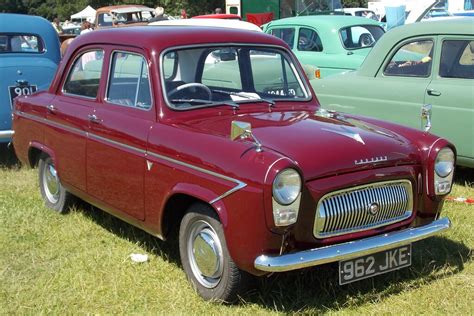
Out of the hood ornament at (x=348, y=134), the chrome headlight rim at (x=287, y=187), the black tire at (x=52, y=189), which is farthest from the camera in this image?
the black tire at (x=52, y=189)

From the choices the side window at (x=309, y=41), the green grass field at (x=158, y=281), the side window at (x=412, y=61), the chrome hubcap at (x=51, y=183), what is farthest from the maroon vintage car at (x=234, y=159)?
the side window at (x=309, y=41)

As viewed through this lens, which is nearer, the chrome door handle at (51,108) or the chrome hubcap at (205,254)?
the chrome hubcap at (205,254)

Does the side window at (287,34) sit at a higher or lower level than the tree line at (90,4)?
lower

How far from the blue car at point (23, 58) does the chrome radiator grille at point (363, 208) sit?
15.1 ft

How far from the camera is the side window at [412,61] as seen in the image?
19.6ft

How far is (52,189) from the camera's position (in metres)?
5.38

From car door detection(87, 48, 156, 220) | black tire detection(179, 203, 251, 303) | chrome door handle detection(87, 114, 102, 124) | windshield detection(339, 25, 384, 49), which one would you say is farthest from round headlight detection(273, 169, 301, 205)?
windshield detection(339, 25, 384, 49)

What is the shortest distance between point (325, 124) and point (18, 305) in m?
2.17

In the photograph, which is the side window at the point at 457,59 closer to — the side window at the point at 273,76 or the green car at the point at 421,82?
the green car at the point at 421,82

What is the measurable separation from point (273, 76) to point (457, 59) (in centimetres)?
221

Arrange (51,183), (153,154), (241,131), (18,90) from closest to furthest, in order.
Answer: (241,131), (153,154), (51,183), (18,90)

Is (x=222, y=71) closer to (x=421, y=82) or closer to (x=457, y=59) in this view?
(x=421, y=82)

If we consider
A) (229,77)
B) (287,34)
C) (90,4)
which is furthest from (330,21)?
(90,4)

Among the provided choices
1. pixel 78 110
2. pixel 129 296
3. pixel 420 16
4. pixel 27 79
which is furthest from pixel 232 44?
pixel 420 16
